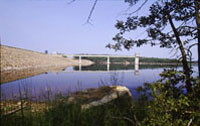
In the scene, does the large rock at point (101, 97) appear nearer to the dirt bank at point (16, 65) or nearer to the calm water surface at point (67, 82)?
the calm water surface at point (67, 82)

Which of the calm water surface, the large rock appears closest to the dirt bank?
the calm water surface

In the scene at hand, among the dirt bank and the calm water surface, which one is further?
the dirt bank

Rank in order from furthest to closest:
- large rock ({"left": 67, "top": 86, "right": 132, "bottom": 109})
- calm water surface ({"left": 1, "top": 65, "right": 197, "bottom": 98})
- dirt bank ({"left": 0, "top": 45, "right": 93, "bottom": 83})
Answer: dirt bank ({"left": 0, "top": 45, "right": 93, "bottom": 83}) < large rock ({"left": 67, "top": 86, "right": 132, "bottom": 109}) < calm water surface ({"left": 1, "top": 65, "right": 197, "bottom": 98})

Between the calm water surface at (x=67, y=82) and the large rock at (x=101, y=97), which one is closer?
the calm water surface at (x=67, y=82)

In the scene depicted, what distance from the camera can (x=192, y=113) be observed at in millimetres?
2160

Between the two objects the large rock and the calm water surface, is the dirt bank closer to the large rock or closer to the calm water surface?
the calm water surface

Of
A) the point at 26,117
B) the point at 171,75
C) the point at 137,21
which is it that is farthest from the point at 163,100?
the point at 26,117

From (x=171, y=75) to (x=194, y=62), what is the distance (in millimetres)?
481

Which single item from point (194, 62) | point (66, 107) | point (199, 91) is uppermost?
point (194, 62)

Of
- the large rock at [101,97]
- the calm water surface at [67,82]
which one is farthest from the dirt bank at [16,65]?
the large rock at [101,97]

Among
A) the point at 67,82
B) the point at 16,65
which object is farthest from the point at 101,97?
the point at 16,65

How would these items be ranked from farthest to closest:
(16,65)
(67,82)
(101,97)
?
(16,65) → (67,82) → (101,97)

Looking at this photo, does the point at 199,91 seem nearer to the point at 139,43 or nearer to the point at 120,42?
the point at 139,43

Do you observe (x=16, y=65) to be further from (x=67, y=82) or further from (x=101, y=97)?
(x=101, y=97)
